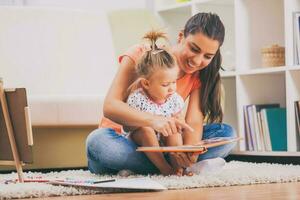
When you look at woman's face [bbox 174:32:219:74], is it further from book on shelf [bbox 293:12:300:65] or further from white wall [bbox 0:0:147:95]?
white wall [bbox 0:0:147:95]

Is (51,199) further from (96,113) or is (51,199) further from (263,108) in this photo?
(263,108)

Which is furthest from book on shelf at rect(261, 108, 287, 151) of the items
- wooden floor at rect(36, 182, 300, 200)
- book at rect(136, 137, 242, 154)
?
wooden floor at rect(36, 182, 300, 200)

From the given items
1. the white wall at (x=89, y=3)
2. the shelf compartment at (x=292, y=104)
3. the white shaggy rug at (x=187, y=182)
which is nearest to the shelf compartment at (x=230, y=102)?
the shelf compartment at (x=292, y=104)

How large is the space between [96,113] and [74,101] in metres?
0.11

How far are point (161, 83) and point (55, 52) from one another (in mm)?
1261

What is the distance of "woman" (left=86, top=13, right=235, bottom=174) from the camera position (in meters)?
2.23

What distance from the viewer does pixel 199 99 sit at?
2.34 m

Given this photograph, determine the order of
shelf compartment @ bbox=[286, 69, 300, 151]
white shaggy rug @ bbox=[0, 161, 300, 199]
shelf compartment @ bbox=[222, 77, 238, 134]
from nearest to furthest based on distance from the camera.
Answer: white shaggy rug @ bbox=[0, 161, 300, 199], shelf compartment @ bbox=[286, 69, 300, 151], shelf compartment @ bbox=[222, 77, 238, 134]

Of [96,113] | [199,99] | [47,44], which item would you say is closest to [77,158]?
[96,113]

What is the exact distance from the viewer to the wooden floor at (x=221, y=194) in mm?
1729

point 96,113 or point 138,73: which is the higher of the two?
point 138,73

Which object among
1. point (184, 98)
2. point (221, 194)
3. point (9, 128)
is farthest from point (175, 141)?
point (9, 128)

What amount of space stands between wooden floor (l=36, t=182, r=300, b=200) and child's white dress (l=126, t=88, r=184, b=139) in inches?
13.9

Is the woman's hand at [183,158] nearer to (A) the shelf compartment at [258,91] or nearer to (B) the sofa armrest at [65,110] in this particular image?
(B) the sofa armrest at [65,110]
